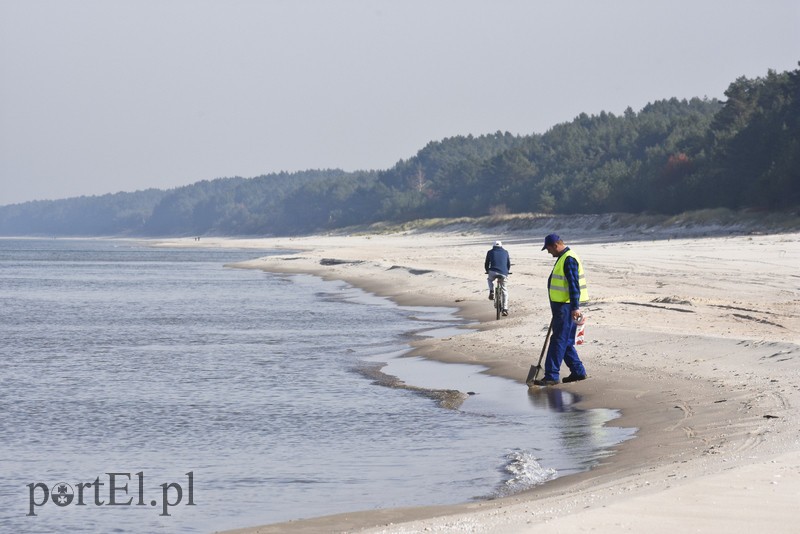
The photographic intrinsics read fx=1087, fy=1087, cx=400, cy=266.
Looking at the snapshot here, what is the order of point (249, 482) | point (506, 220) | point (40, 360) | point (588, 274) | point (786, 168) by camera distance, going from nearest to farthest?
point (249, 482) < point (40, 360) < point (588, 274) < point (786, 168) < point (506, 220)

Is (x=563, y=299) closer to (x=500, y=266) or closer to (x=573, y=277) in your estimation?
(x=573, y=277)

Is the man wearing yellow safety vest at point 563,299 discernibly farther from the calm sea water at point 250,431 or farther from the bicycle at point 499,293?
the bicycle at point 499,293

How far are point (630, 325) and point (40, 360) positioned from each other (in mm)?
9634

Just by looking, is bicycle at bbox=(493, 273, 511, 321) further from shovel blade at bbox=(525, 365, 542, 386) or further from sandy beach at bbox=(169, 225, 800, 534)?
shovel blade at bbox=(525, 365, 542, 386)

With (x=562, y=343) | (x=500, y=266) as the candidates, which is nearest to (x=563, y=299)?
(x=562, y=343)

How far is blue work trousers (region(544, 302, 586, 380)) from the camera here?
13109 mm

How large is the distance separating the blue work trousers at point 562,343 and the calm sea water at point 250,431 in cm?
32

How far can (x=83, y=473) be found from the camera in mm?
9430

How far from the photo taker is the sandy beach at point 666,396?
658 cm

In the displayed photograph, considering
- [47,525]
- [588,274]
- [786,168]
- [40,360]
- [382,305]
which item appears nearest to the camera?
[47,525]

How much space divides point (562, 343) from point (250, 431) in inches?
161

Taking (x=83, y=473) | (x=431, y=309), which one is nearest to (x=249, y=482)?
(x=83, y=473)

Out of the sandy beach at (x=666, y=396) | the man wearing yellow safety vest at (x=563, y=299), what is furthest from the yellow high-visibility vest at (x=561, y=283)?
the sandy beach at (x=666, y=396)

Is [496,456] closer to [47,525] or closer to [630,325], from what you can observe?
[47,525]
